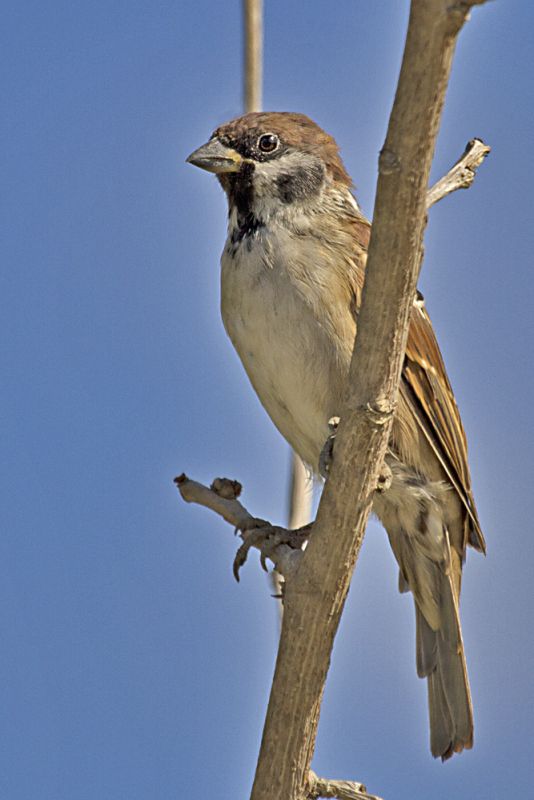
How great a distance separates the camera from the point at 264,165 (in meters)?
4.30

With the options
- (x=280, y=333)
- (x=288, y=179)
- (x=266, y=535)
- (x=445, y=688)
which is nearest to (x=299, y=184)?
(x=288, y=179)

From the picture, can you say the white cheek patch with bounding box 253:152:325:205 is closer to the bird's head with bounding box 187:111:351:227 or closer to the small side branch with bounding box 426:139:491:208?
the bird's head with bounding box 187:111:351:227

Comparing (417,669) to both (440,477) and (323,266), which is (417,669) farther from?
(323,266)

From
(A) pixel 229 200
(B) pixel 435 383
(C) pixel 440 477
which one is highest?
(A) pixel 229 200

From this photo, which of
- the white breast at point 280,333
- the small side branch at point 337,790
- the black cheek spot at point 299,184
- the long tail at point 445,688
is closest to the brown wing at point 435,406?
the white breast at point 280,333

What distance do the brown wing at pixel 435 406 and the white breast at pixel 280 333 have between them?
34 centimetres

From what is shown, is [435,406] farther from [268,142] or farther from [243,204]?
[268,142]

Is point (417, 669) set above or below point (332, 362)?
below

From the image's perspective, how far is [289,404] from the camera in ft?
13.6

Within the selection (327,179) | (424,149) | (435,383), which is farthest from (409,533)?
(424,149)

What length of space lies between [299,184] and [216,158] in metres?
0.34

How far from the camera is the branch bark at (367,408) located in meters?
2.25

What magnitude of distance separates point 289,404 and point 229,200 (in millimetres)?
865

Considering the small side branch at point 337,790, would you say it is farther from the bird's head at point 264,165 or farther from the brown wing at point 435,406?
the bird's head at point 264,165
